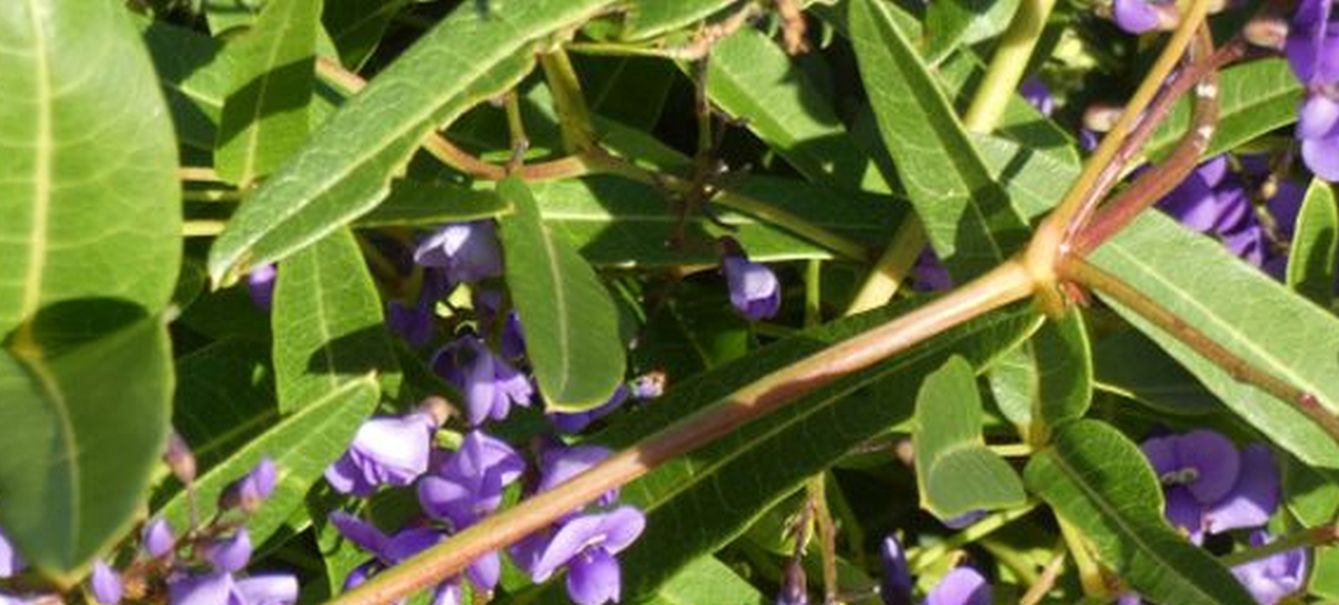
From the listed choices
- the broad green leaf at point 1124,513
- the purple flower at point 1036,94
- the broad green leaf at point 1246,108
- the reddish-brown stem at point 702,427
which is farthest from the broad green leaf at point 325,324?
the purple flower at point 1036,94

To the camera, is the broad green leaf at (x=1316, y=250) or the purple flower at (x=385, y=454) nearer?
the purple flower at (x=385, y=454)

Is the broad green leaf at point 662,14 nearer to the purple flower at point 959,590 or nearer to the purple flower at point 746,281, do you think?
the purple flower at point 746,281

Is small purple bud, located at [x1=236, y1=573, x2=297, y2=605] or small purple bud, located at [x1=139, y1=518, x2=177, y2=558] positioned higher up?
small purple bud, located at [x1=139, y1=518, x2=177, y2=558]

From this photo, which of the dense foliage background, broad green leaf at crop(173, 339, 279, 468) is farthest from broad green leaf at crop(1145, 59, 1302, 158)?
broad green leaf at crop(173, 339, 279, 468)

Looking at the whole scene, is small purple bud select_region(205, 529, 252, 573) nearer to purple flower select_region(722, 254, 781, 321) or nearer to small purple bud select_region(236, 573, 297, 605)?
small purple bud select_region(236, 573, 297, 605)

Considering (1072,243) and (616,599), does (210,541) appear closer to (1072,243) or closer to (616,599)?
(616,599)

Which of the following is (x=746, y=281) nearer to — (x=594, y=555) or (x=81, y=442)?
(x=594, y=555)

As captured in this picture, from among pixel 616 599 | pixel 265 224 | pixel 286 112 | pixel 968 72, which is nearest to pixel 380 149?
pixel 265 224
